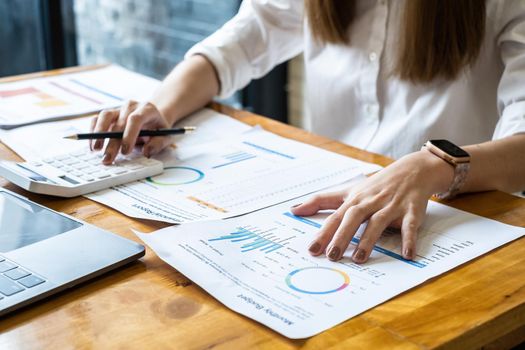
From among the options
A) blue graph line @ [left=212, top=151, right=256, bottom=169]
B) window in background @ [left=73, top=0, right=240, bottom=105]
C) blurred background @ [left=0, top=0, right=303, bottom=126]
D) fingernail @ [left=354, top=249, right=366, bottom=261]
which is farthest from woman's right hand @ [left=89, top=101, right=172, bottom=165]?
window in background @ [left=73, top=0, right=240, bottom=105]

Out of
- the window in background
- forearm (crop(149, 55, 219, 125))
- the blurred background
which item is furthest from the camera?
the window in background

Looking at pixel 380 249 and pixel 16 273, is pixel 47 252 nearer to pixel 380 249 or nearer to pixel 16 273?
pixel 16 273

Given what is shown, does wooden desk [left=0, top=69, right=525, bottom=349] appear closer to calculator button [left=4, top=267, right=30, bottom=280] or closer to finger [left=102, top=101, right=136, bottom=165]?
calculator button [left=4, top=267, right=30, bottom=280]

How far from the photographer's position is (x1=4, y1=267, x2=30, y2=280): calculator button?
2.31 feet

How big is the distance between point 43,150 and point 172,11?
216cm

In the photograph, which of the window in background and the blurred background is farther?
the window in background

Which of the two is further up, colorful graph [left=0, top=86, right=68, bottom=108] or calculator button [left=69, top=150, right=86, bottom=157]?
colorful graph [left=0, top=86, right=68, bottom=108]

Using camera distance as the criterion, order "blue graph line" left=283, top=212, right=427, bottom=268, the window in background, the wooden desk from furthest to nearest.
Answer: the window in background → "blue graph line" left=283, top=212, right=427, bottom=268 → the wooden desk

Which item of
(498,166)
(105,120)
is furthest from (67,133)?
(498,166)

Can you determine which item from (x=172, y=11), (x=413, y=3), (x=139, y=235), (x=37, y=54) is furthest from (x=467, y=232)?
(x=172, y=11)

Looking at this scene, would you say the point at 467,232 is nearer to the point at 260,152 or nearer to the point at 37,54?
the point at 260,152

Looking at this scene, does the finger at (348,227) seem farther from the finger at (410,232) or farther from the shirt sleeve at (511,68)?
the shirt sleeve at (511,68)

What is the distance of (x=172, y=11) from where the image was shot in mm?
3166

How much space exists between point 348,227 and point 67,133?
595 millimetres
